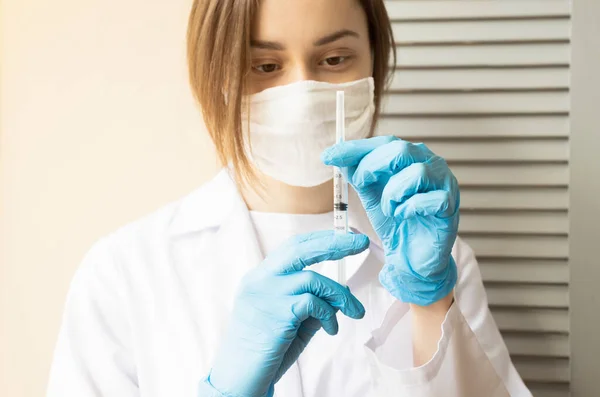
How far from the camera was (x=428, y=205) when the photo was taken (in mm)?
810

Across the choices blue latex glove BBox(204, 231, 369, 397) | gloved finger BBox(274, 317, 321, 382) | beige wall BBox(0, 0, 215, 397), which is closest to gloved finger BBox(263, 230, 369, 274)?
blue latex glove BBox(204, 231, 369, 397)

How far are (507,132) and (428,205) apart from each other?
2.06ft

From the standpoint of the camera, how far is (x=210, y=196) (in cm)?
120

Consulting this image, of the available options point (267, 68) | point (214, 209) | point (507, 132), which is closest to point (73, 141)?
point (214, 209)

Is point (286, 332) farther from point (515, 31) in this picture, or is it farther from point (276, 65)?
point (515, 31)

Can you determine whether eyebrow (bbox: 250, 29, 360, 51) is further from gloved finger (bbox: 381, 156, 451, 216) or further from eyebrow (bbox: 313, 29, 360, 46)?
gloved finger (bbox: 381, 156, 451, 216)

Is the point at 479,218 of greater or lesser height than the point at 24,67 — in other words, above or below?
below

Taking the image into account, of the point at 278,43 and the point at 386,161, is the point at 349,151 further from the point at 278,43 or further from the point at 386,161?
the point at 278,43

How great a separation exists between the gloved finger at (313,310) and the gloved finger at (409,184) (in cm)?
17

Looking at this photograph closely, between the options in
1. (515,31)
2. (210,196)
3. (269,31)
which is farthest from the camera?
(515,31)

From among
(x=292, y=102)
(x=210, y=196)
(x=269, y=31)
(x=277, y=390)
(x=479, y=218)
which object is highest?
(x=269, y=31)

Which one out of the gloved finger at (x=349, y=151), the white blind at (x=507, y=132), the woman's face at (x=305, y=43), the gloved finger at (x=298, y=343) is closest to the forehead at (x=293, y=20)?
the woman's face at (x=305, y=43)

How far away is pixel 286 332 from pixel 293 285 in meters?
0.07

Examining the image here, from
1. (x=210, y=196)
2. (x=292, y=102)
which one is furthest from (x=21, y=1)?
(x=292, y=102)
